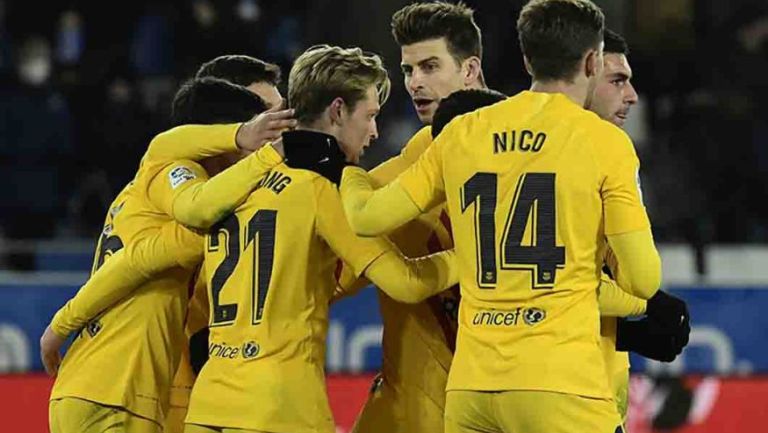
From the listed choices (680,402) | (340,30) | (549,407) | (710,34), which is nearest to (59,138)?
(340,30)

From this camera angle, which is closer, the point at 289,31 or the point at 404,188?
the point at 404,188

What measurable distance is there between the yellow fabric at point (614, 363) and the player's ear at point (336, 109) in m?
0.96

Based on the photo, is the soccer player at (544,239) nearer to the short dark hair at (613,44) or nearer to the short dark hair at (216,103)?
the short dark hair at (613,44)

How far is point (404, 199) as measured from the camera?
13.1 ft

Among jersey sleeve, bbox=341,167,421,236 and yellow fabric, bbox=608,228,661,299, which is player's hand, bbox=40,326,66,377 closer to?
jersey sleeve, bbox=341,167,421,236

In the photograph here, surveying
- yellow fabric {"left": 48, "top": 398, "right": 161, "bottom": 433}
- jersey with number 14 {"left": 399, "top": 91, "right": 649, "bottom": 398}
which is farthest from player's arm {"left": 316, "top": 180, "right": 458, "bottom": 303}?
yellow fabric {"left": 48, "top": 398, "right": 161, "bottom": 433}

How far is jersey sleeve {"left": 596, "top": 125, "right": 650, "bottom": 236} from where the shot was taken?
381cm

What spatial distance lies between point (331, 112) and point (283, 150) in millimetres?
170

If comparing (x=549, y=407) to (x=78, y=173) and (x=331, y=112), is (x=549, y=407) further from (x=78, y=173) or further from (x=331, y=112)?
(x=78, y=173)

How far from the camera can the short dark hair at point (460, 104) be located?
169 inches

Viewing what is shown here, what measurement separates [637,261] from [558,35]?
60cm

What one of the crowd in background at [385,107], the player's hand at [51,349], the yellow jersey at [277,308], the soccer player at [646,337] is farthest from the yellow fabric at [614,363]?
the crowd in background at [385,107]

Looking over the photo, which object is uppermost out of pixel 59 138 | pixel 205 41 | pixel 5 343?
pixel 205 41

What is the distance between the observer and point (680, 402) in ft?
23.0
